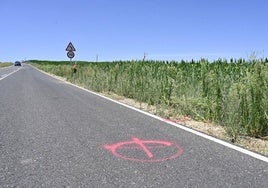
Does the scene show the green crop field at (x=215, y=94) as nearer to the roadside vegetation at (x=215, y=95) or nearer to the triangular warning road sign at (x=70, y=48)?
the roadside vegetation at (x=215, y=95)

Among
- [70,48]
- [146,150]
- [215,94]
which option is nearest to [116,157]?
[146,150]

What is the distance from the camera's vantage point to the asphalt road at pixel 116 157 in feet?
14.1

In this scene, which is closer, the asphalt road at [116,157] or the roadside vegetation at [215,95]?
the asphalt road at [116,157]

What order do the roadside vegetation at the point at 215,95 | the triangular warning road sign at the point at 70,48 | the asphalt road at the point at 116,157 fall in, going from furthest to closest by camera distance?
the triangular warning road sign at the point at 70,48
the roadside vegetation at the point at 215,95
the asphalt road at the point at 116,157

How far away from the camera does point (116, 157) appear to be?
5.35 m

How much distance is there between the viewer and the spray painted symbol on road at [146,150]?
17.5 ft

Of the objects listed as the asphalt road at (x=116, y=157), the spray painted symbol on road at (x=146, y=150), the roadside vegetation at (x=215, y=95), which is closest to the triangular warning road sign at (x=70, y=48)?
the roadside vegetation at (x=215, y=95)

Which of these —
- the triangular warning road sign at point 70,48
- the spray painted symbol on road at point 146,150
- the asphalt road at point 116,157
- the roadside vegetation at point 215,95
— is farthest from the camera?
the triangular warning road sign at point 70,48

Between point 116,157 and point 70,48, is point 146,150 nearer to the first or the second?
point 116,157

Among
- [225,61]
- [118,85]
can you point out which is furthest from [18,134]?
[225,61]

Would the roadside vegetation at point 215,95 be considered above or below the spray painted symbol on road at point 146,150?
above

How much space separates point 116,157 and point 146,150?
0.60 metres

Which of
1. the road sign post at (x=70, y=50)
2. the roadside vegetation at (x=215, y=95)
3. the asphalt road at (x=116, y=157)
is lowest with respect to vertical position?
the asphalt road at (x=116, y=157)

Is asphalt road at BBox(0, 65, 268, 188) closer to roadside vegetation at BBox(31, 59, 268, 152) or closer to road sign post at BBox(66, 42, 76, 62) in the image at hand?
roadside vegetation at BBox(31, 59, 268, 152)
